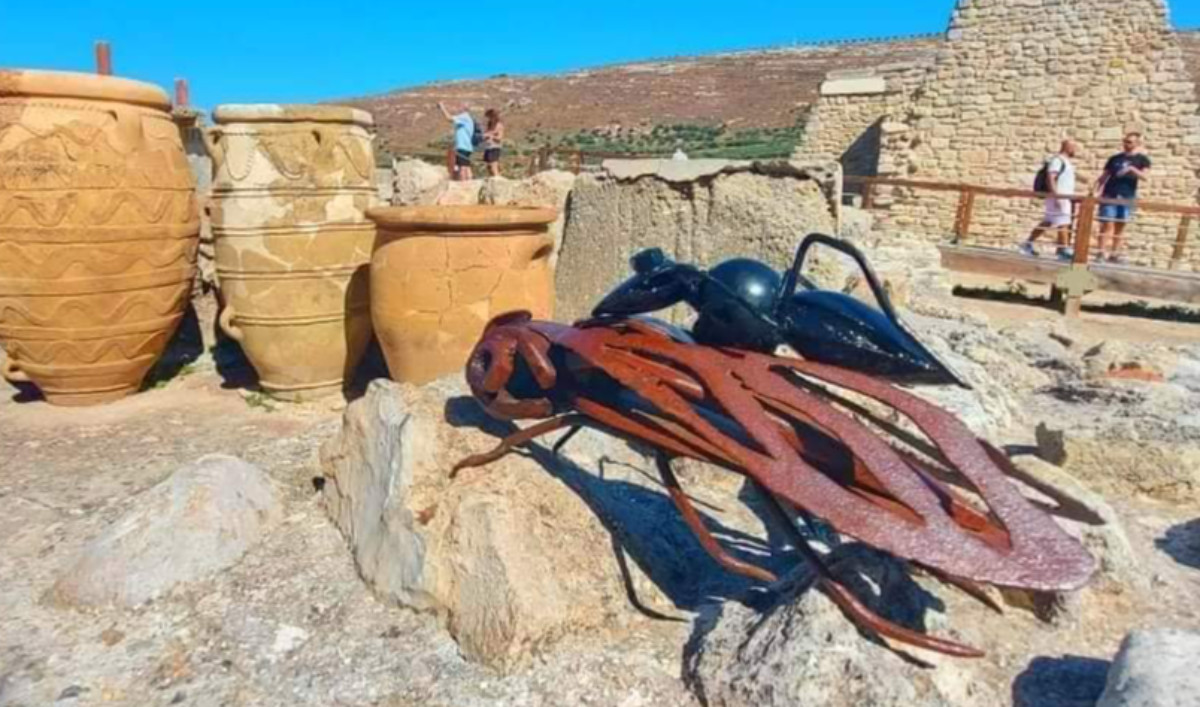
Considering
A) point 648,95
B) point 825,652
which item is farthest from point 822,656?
point 648,95

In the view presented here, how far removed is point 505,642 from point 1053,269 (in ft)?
26.3

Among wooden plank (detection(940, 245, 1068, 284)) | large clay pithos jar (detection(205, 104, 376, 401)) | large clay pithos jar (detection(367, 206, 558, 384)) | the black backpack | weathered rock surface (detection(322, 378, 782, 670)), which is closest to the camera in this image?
weathered rock surface (detection(322, 378, 782, 670))

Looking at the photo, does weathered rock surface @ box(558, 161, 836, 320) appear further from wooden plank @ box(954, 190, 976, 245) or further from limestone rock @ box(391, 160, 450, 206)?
wooden plank @ box(954, 190, 976, 245)

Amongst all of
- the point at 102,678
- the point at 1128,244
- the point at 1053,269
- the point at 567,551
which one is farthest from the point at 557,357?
the point at 1128,244

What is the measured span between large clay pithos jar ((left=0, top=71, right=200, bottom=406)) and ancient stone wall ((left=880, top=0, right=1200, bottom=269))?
11245 mm

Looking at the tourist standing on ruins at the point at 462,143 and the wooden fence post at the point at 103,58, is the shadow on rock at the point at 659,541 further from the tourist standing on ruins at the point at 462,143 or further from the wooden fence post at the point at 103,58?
the tourist standing on ruins at the point at 462,143

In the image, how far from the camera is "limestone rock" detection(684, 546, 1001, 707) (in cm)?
148

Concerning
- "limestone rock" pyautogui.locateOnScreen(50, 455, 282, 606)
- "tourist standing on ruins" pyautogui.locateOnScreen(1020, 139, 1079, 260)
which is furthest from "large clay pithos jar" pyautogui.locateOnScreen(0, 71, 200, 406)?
"tourist standing on ruins" pyautogui.locateOnScreen(1020, 139, 1079, 260)

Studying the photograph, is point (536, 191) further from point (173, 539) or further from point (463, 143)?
point (463, 143)

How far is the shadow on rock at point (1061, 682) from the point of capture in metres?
1.59

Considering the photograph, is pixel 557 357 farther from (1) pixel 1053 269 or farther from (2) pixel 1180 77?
(2) pixel 1180 77

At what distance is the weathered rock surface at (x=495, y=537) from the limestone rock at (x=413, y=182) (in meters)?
4.40

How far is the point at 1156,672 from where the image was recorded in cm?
134

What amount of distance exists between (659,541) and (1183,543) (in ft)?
4.63
